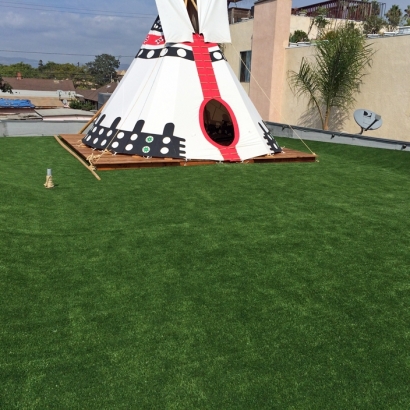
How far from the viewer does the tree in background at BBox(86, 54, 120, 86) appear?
11212 cm

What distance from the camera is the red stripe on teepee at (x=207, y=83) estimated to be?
12289mm

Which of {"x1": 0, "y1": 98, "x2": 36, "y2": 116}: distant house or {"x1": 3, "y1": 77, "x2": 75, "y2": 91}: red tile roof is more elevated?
{"x1": 3, "y1": 77, "x2": 75, "y2": 91}: red tile roof

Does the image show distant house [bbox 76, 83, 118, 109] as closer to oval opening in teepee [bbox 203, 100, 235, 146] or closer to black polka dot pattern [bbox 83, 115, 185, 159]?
oval opening in teepee [bbox 203, 100, 235, 146]

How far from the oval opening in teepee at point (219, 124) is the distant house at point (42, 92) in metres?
53.3

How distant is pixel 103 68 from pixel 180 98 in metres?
111

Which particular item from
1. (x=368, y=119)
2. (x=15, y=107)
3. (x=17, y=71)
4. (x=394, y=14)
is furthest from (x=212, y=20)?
(x=17, y=71)

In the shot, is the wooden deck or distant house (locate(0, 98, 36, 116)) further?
distant house (locate(0, 98, 36, 116))

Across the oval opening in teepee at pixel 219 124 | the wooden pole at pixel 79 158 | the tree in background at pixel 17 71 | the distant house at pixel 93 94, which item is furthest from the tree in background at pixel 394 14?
the tree in background at pixel 17 71

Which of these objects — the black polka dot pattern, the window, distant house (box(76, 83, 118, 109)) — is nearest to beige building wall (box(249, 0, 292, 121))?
the window

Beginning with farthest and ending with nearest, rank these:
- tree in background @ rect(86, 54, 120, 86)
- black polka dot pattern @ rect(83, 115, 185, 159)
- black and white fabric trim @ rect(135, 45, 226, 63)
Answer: tree in background @ rect(86, 54, 120, 86) → black and white fabric trim @ rect(135, 45, 226, 63) → black polka dot pattern @ rect(83, 115, 185, 159)

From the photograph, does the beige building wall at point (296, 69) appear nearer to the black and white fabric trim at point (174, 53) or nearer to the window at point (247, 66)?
the window at point (247, 66)

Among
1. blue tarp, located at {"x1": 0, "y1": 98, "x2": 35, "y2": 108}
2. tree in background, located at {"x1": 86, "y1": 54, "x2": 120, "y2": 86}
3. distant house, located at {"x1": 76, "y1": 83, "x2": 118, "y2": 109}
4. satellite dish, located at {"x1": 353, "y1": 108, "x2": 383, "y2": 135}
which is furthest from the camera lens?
tree in background, located at {"x1": 86, "y1": 54, "x2": 120, "y2": 86}

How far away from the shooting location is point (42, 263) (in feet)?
18.5

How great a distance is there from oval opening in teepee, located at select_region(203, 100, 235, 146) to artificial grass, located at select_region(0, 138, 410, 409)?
20.1 ft
